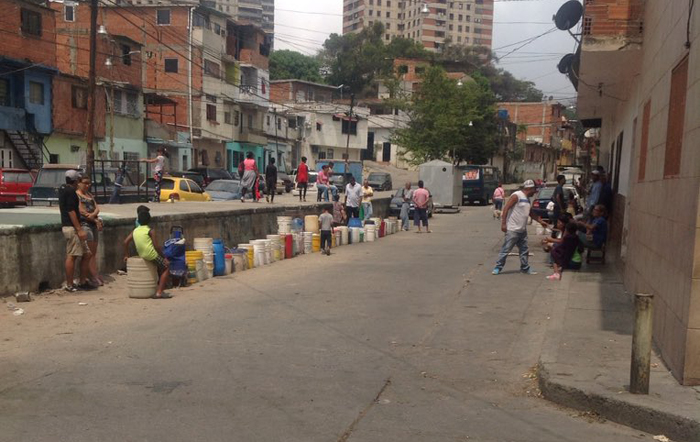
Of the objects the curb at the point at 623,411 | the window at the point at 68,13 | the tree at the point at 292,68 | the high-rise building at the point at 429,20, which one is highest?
the high-rise building at the point at 429,20

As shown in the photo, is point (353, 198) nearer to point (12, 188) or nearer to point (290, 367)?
point (12, 188)

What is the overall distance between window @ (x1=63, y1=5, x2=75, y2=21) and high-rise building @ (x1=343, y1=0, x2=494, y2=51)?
97.0 m

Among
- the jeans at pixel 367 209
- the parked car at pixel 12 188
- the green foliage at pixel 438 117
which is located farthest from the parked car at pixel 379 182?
the parked car at pixel 12 188

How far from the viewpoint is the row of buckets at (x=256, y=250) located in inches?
408

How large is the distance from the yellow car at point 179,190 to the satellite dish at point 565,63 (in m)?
13.7

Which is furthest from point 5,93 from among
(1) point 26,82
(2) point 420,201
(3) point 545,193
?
(3) point 545,193

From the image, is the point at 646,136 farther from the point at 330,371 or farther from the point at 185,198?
the point at 185,198

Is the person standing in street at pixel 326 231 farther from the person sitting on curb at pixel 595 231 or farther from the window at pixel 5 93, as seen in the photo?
the window at pixel 5 93

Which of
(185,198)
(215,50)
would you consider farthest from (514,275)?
(215,50)

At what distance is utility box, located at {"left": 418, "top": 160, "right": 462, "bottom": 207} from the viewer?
38.1 metres

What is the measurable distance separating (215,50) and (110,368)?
4984 cm

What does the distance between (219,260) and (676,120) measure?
8.90 meters

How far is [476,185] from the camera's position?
4434cm

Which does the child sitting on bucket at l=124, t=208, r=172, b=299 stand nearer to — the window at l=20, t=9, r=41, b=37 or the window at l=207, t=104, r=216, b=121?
the window at l=20, t=9, r=41, b=37
